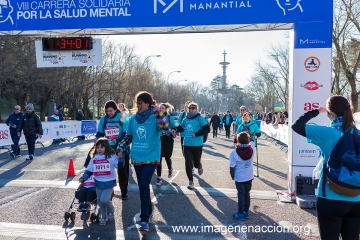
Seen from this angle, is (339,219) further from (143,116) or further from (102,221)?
(102,221)

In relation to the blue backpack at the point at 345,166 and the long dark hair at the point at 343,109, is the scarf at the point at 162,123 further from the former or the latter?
the blue backpack at the point at 345,166

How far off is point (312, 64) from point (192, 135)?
2.85 meters

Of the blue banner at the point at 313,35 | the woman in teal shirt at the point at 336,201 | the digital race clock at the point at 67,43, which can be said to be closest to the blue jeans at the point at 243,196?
the woman in teal shirt at the point at 336,201

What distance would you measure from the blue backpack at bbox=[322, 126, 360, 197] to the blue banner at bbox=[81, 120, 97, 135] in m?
21.1

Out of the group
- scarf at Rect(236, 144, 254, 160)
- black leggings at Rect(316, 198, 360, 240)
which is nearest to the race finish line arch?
scarf at Rect(236, 144, 254, 160)

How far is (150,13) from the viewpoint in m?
7.99

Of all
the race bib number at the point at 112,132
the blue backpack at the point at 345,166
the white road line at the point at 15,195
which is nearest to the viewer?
the blue backpack at the point at 345,166

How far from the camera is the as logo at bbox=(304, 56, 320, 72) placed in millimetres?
6975

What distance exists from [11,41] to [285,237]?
27.0m

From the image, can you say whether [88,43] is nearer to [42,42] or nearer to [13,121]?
[42,42]

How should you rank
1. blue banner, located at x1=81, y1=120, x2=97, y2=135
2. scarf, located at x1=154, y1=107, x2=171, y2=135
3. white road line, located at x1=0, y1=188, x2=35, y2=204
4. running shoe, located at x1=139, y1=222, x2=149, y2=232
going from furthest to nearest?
blue banner, located at x1=81, y1=120, x2=97, y2=135 → white road line, located at x1=0, y1=188, x2=35, y2=204 → scarf, located at x1=154, y1=107, x2=171, y2=135 → running shoe, located at x1=139, y1=222, x2=149, y2=232

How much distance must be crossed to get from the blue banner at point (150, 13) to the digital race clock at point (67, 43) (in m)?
0.88

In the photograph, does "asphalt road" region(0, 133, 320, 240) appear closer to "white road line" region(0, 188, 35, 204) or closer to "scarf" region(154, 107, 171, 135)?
"white road line" region(0, 188, 35, 204)

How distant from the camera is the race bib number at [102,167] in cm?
562
